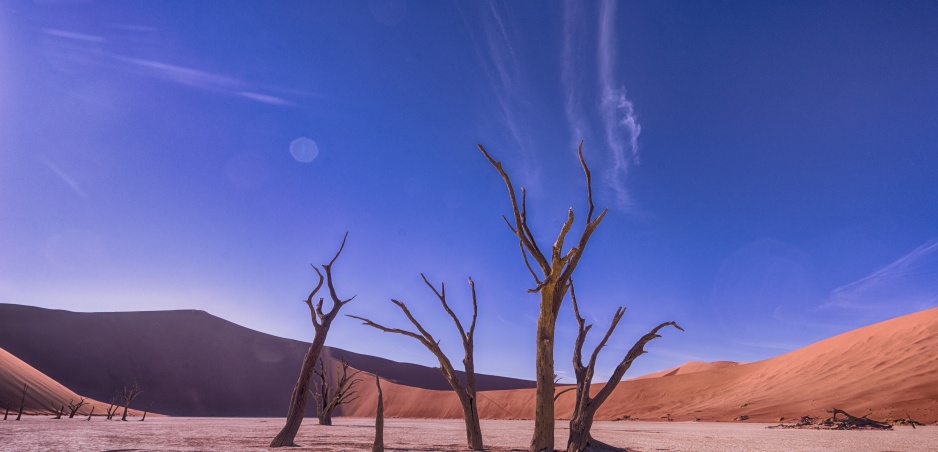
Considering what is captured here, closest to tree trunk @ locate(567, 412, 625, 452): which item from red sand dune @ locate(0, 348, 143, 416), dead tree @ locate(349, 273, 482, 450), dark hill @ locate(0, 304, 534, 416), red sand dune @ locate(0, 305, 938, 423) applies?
dead tree @ locate(349, 273, 482, 450)

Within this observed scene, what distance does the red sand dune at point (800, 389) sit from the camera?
37062 millimetres

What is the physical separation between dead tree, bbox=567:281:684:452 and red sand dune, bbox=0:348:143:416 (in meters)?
44.9

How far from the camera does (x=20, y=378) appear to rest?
45.7m

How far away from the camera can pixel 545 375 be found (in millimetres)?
8719

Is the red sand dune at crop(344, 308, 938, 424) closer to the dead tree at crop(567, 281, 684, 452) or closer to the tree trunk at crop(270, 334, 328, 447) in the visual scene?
the dead tree at crop(567, 281, 684, 452)

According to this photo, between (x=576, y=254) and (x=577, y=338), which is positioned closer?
(x=576, y=254)

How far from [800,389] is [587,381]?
151 ft

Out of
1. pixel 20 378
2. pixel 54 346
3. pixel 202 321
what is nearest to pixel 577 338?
pixel 20 378

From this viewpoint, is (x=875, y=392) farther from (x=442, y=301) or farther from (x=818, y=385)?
(x=442, y=301)

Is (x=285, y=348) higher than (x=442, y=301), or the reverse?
(x=285, y=348)

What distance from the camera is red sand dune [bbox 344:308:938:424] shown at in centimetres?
3706

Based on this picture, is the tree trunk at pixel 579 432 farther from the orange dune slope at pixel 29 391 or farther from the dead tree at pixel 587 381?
the orange dune slope at pixel 29 391

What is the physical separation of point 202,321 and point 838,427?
346ft

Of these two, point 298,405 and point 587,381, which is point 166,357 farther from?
point 587,381
